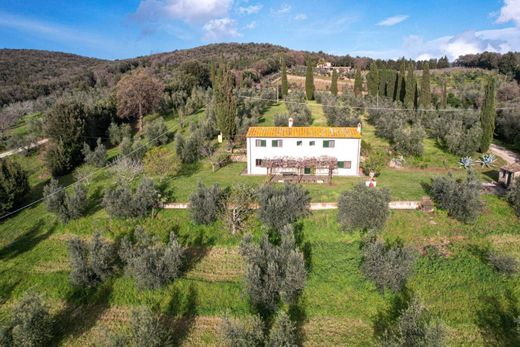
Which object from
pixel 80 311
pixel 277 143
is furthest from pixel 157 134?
pixel 80 311

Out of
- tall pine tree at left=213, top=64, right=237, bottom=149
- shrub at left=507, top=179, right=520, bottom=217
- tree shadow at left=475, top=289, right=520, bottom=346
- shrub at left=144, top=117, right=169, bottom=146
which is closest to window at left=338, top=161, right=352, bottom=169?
shrub at left=507, top=179, right=520, bottom=217

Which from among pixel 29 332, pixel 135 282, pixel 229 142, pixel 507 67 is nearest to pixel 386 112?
pixel 229 142

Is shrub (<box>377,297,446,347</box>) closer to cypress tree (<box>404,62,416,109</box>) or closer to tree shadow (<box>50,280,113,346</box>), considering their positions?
tree shadow (<box>50,280,113,346</box>)

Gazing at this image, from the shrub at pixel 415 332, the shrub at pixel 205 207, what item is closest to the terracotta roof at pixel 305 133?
the shrub at pixel 205 207

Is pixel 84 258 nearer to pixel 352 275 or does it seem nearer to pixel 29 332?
pixel 29 332

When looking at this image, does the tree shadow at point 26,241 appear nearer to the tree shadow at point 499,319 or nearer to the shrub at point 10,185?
the shrub at point 10,185

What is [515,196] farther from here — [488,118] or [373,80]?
[373,80]
